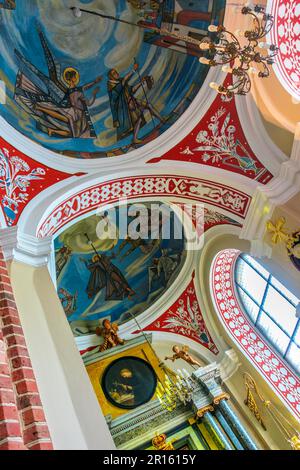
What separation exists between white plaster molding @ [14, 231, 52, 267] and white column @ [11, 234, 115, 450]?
0.07 feet

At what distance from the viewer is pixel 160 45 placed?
23.0ft

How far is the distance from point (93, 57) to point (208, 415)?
7596 mm

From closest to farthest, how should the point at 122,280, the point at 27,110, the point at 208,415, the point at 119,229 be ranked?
the point at 27,110, the point at 208,415, the point at 119,229, the point at 122,280

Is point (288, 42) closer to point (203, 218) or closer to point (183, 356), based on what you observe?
point (203, 218)

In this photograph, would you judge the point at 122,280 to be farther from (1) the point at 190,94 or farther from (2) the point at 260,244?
(1) the point at 190,94

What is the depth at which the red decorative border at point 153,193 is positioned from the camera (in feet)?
23.5

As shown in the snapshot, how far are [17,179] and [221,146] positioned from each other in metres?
3.73

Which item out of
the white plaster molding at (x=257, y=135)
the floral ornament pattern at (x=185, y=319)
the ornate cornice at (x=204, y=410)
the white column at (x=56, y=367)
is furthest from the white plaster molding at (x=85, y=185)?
the ornate cornice at (x=204, y=410)

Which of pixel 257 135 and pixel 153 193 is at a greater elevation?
pixel 153 193

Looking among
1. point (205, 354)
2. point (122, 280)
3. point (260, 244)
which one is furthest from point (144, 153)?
point (205, 354)

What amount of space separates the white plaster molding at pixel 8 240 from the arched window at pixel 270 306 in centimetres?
560

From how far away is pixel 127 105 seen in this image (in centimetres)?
743
